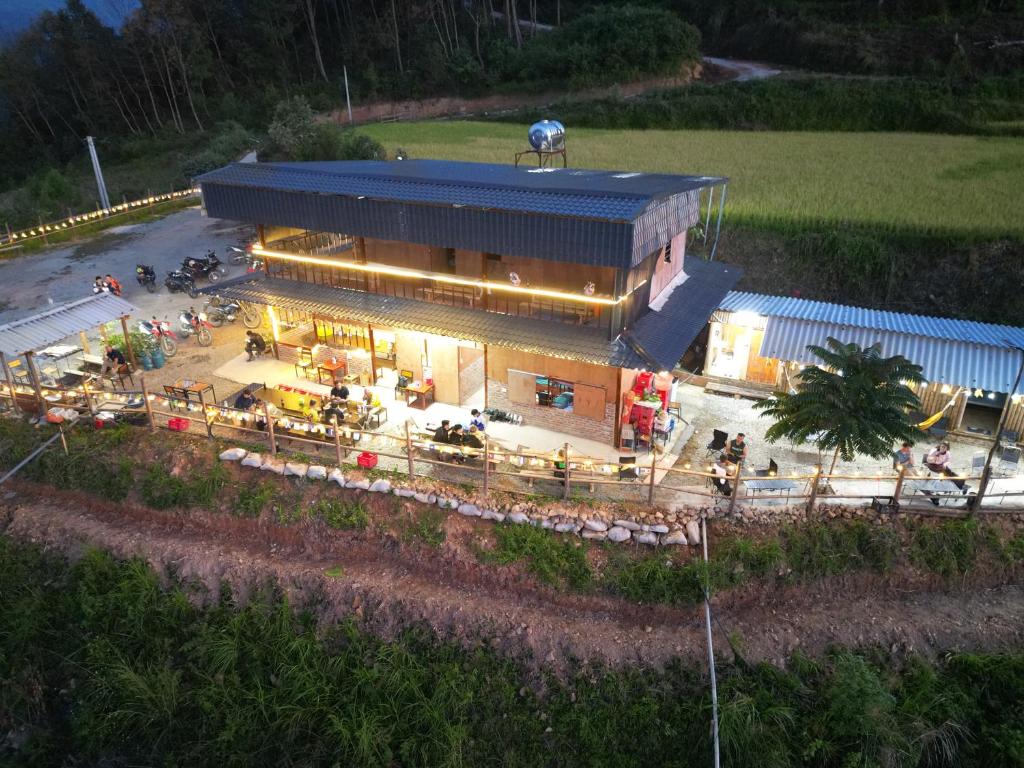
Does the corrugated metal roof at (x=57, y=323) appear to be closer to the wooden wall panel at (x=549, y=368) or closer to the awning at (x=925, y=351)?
the wooden wall panel at (x=549, y=368)

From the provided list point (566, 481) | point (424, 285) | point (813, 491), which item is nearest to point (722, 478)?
point (813, 491)

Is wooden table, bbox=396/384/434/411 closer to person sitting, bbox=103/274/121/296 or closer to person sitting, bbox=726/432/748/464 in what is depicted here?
person sitting, bbox=726/432/748/464

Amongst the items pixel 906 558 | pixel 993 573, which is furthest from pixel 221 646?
pixel 993 573

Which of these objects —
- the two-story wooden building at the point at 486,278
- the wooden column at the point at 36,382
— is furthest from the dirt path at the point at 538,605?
the wooden column at the point at 36,382

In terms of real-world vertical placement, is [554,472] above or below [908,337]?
below

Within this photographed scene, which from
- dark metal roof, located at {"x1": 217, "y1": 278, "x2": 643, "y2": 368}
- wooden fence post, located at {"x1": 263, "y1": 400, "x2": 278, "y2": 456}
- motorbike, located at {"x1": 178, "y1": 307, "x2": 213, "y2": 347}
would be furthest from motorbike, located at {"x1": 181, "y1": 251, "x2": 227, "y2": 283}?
wooden fence post, located at {"x1": 263, "y1": 400, "x2": 278, "y2": 456}

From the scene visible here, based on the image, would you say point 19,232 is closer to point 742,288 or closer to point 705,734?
point 742,288

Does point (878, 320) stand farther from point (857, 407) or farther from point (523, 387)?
point (523, 387)

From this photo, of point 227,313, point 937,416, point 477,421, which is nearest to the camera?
point 477,421
